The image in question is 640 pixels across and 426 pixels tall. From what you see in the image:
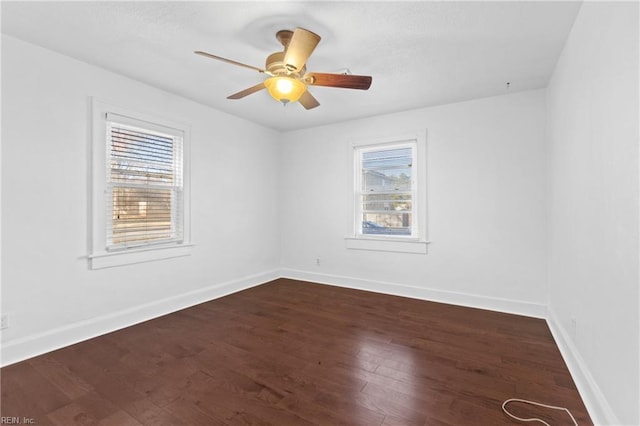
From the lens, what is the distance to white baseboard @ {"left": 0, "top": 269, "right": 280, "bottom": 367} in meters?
2.35

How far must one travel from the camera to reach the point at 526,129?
338 cm

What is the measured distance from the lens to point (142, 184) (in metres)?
3.24

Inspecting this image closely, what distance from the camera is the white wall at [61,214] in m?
2.36

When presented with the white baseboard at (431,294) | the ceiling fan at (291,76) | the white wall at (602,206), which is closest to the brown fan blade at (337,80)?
the ceiling fan at (291,76)

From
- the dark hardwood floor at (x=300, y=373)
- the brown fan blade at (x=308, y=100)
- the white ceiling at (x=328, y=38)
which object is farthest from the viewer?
the brown fan blade at (x=308, y=100)

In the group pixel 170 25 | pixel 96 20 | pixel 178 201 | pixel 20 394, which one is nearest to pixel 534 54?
pixel 170 25

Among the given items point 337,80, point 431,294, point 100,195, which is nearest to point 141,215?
point 100,195

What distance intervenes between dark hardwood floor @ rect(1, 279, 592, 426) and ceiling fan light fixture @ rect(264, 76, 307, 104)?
2100mm

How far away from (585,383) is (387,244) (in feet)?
8.38

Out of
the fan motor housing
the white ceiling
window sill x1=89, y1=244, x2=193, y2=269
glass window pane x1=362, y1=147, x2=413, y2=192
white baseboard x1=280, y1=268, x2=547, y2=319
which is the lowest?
white baseboard x1=280, y1=268, x2=547, y2=319

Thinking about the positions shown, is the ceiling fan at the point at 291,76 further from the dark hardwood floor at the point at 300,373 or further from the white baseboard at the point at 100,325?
the white baseboard at the point at 100,325

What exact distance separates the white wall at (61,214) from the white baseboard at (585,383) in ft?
12.3

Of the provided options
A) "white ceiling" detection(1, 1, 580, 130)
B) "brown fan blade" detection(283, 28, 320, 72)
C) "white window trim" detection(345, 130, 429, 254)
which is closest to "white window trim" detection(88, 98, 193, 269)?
"white ceiling" detection(1, 1, 580, 130)

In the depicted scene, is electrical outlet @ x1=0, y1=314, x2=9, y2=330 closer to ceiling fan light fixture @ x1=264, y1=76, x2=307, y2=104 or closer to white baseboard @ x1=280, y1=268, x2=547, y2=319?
ceiling fan light fixture @ x1=264, y1=76, x2=307, y2=104
